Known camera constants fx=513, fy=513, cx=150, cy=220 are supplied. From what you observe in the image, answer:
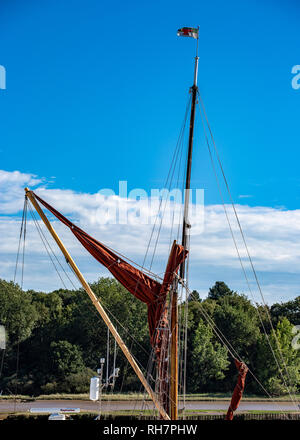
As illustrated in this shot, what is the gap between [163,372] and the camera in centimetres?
2341

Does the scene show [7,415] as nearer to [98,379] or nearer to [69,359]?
[69,359]

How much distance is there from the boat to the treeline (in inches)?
1341

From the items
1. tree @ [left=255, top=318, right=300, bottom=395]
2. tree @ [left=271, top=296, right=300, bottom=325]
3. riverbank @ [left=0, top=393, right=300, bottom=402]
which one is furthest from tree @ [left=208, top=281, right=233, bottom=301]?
riverbank @ [left=0, top=393, right=300, bottom=402]

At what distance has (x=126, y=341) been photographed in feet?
210

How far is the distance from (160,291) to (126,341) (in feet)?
138

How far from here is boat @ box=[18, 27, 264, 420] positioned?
22656mm

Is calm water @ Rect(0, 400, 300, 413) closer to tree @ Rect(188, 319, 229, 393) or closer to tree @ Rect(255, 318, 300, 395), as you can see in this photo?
tree @ Rect(255, 318, 300, 395)

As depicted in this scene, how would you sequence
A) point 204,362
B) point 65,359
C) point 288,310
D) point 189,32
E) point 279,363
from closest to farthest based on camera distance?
point 189,32 < point 279,363 < point 204,362 < point 65,359 < point 288,310

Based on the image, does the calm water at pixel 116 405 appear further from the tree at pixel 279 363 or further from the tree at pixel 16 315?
the tree at pixel 16 315

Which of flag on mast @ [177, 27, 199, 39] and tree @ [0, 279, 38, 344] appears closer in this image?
flag on mast @ [177, 27, 199, 39]

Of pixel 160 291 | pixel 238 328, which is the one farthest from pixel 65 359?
pixel 160 291

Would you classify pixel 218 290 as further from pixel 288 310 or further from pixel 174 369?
pixel 174 369

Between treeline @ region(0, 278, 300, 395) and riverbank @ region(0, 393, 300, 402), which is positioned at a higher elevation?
treeline @ region(0, 278, 300, 395)
